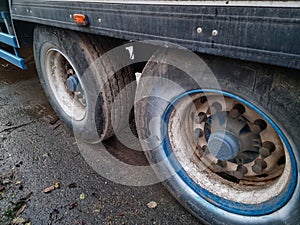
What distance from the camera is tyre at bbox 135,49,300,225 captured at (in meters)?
1.01

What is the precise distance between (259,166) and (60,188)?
1.54 meters

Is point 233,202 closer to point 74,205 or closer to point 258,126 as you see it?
point 258,126

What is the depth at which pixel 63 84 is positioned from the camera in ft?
8.56

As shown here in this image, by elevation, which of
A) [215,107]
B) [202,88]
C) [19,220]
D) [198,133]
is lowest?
[19,220]

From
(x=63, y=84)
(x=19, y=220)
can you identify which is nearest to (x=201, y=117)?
(x=19, y=220)

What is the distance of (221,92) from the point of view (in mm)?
1144

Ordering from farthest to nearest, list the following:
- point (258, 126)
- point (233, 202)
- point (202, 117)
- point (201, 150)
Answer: point (201, 150) → point (202, 117) → point (233, 202) → point (258, 126)

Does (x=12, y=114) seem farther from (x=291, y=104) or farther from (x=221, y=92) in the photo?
(x=291, y=104)

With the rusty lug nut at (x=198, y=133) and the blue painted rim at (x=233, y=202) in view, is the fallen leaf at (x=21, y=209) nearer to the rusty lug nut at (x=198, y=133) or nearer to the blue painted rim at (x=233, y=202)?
the blue painted rim at (x=233, y=202)

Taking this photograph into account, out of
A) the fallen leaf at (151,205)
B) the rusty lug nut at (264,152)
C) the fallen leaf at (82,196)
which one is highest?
the rusty lug nut at (264,152)

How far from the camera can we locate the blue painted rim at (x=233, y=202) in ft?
3.48

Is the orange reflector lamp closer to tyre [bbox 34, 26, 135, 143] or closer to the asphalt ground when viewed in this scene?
tyre [bbox 34, 26, 135, 143]

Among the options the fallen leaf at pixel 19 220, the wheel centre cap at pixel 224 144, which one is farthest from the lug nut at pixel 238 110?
the fallen leaf at pixel 19 220

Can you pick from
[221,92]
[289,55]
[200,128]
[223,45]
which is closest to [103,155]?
[200,128]
